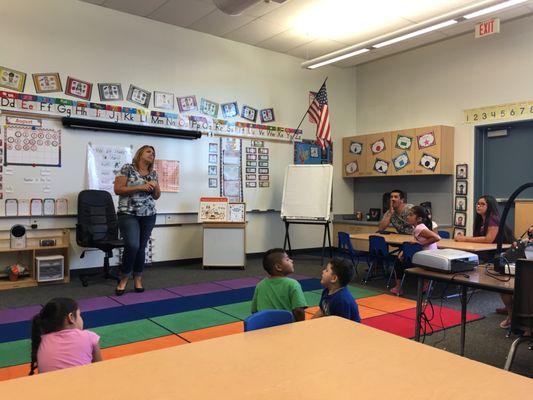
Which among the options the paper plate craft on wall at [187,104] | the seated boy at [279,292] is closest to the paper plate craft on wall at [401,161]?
the paper plate craft on wall at [187,104]

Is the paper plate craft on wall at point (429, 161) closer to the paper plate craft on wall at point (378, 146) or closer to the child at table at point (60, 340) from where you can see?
the paper plate craft on wall at point (378, 146)

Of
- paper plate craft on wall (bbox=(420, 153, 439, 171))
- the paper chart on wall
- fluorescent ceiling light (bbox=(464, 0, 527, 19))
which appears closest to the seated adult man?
paper plate craft on wall (bbox=(420, 153, 439, 171))

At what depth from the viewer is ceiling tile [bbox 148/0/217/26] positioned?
597 cm

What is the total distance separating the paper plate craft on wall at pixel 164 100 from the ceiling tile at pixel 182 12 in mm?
1058

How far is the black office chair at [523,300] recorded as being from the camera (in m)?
2.21

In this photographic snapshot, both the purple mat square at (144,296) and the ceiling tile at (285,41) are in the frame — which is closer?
the purple mat square at (144,296)

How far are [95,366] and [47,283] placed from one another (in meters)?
4.57

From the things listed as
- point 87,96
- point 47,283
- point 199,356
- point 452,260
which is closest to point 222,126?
point 87,96

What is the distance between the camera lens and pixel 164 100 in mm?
6590

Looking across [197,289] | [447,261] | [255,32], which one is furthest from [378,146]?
[447,261]

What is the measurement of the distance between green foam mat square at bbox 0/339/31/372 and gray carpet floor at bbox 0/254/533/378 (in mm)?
1201

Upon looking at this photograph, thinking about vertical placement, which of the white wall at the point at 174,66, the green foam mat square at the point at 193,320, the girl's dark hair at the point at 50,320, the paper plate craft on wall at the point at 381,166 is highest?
the white wall at the point at 174,66

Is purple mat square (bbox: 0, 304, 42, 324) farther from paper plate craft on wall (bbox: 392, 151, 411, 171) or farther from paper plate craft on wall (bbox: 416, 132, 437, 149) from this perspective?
paper plate craft on wall (bbox: 416, 132, 437, 149)

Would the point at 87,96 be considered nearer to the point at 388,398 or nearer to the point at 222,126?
the point at 222,126
